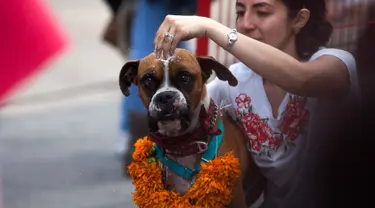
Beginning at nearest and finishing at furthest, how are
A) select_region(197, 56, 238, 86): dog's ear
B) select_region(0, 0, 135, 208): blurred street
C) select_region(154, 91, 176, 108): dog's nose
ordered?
select_region(154, 91, 176, 108): dog's nose, select_region(197, 56, 238, 86): dog's ear, select_region(0, 0, 135, 208): blurred street

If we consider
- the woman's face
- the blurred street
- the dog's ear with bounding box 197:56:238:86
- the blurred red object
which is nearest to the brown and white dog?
the dog's ear with bounding box 197:56:238:86

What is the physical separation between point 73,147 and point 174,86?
3.73m

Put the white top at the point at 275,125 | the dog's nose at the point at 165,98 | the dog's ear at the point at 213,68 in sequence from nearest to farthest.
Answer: the dog's nose at the point at 165,98 → the dog's ear at the point at 213,68 → the white top at the point at 275,125

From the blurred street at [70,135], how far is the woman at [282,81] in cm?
80

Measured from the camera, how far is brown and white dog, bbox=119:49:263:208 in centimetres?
209

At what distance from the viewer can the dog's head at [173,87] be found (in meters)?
2.09

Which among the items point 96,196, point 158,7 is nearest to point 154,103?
point 158,7

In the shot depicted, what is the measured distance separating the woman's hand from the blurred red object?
0.36 m

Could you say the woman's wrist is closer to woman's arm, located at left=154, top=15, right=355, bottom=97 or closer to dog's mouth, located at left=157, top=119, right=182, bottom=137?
woman's arm, located at left=154, top=15, right=355, bottom=97

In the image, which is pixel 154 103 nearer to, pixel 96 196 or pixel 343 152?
pixel 343 152

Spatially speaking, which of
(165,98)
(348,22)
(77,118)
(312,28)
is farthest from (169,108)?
(77,118)

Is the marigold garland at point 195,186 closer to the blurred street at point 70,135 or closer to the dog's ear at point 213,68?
the dog's ear at point 213,68

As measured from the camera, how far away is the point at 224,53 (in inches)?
93.5

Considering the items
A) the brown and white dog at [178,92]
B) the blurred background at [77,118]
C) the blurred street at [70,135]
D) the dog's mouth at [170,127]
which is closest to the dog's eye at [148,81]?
the brown and white dog at [178,92]
